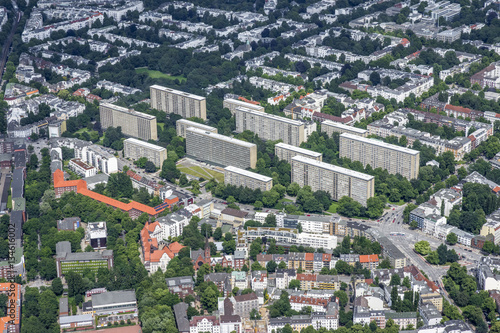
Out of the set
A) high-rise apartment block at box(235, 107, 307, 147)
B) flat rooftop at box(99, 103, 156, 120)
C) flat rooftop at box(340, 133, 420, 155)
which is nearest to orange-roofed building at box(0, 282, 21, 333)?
flat rooftop at box(99, 103, 156, 120)

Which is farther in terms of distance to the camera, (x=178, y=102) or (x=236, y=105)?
(x=178, y=102)

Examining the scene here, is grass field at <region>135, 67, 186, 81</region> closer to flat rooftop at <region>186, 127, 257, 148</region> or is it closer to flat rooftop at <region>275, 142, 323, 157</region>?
flat rooftop at <region>186, 127, 257, 148</region>

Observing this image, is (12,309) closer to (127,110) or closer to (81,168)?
(81,168)

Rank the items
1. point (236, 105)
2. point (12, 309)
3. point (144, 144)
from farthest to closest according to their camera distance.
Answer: point (236, 105) → point (144, 144) → point (12, 309)

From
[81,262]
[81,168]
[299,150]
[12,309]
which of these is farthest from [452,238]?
[81,168]

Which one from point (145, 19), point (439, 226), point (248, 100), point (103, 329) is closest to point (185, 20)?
point (145, 19)

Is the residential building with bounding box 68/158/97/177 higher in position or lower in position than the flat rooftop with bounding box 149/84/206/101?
lower

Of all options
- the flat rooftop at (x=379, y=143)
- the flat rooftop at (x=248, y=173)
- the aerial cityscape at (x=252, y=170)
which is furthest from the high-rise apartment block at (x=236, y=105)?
the flat rooftop at (x=248, y=173)
